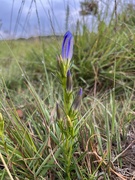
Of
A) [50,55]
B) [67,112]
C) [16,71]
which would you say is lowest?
[16,71]

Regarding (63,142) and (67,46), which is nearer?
(67,46)

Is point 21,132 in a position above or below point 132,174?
above

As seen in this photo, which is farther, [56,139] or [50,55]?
[50,55]

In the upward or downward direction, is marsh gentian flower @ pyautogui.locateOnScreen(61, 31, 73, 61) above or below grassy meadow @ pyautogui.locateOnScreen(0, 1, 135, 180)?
above

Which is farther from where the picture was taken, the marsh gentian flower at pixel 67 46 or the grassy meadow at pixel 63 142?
the grassy meadow at pixel 63 142

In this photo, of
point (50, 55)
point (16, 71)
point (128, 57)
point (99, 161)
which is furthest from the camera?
point (16, 71)

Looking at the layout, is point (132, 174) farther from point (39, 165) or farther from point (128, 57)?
point (128, 57)

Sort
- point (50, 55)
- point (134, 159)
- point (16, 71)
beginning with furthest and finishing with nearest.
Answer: point (16, 71) → point (50, 55) → point (134, 159)

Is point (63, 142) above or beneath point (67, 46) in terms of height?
beneath

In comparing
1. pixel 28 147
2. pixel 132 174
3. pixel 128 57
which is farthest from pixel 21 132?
pixel 128 57

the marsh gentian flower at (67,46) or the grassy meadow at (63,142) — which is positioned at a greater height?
the marsh gentian flower at (67,46)

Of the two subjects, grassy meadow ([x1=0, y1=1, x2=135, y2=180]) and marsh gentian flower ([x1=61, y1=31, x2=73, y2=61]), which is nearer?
marsh gentian flower ([x1=61, y1=31, x2=73, y2=61])
